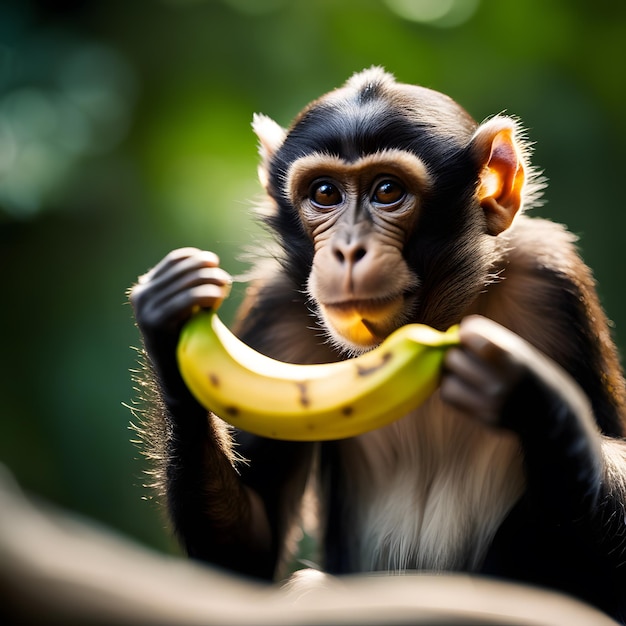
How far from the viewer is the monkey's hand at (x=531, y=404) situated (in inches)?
107

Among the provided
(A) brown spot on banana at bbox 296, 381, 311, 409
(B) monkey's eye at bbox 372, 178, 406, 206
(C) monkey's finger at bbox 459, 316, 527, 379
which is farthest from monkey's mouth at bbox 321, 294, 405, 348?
(C) monkey's finger at bbox 459, 316, 527, 379

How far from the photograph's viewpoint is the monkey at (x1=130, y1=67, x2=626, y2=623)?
357 cm

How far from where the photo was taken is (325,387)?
2.91 metres

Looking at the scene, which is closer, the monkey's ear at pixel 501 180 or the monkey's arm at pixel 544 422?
the monkey's arm at pixel 544 422

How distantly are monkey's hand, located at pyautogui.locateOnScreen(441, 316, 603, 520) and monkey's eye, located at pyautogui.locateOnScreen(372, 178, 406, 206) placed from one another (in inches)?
46.9

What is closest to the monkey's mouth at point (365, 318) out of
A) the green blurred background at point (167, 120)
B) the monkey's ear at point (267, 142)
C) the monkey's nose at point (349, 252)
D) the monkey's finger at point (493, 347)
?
the monkey's nose at point (349, 252)

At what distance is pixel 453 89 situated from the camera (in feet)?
32.3

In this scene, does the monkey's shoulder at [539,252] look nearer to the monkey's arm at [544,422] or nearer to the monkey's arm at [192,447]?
the monkey's arm at [544,422]

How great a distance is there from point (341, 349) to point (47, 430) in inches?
236

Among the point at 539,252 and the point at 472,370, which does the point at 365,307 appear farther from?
the point at 539,252

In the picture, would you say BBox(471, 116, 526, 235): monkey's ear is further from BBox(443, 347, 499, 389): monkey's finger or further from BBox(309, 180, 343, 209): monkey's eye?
BBox(443, 347, 499, 389): monkey's finger

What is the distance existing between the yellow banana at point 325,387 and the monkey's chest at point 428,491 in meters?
1.51

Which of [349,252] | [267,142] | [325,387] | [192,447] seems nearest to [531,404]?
[325,387]

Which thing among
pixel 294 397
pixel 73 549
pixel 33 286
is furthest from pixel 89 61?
pixel 73 549
